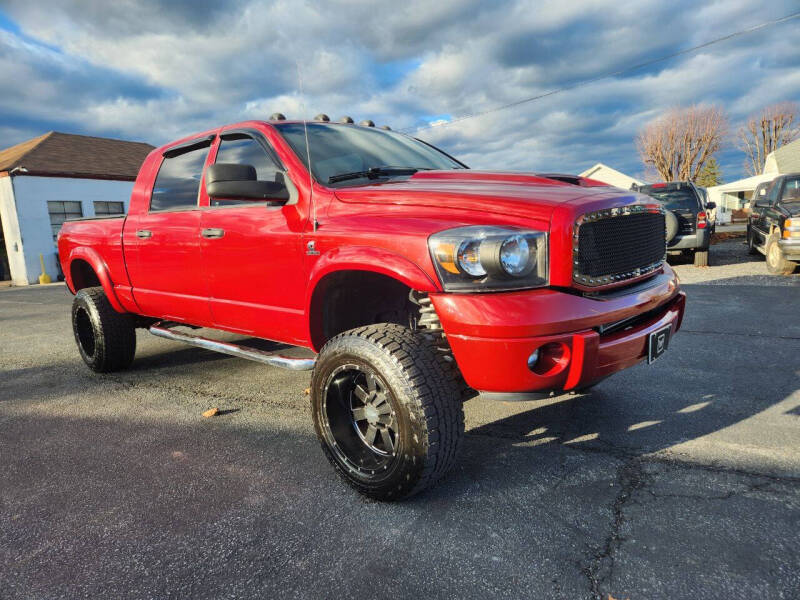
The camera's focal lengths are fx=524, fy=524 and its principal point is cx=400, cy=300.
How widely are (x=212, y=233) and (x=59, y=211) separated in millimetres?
22698

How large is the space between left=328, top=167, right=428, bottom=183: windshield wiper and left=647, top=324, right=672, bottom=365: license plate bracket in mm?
1604

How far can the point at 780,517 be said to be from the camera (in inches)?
80.6

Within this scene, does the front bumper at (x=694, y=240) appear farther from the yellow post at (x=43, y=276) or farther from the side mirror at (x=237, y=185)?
the yellow post at (x=43, y=276)

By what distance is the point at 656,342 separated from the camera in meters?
2.41

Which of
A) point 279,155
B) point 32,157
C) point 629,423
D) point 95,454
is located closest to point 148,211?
point 279,155

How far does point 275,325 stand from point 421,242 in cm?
122

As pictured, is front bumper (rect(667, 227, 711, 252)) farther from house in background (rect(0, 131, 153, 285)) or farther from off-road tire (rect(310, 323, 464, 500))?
house in background (rect(0, 131, 153, 285))

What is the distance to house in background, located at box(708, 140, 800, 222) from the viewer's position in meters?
34.4

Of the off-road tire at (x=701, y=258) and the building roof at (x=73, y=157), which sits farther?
the building roof at (x=73, y=157)

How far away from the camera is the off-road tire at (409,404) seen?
6.97ft

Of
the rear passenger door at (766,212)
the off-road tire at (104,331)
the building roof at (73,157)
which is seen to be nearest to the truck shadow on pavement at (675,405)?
the off-road tire at (104,331)

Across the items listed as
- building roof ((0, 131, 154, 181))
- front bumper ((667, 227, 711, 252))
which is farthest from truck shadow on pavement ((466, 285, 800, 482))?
building roof ((0, 131, 154, 181))

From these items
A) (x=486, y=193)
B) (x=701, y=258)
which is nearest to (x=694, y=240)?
(x=701, y=258)

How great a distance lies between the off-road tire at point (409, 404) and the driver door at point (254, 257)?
2.05 feet
